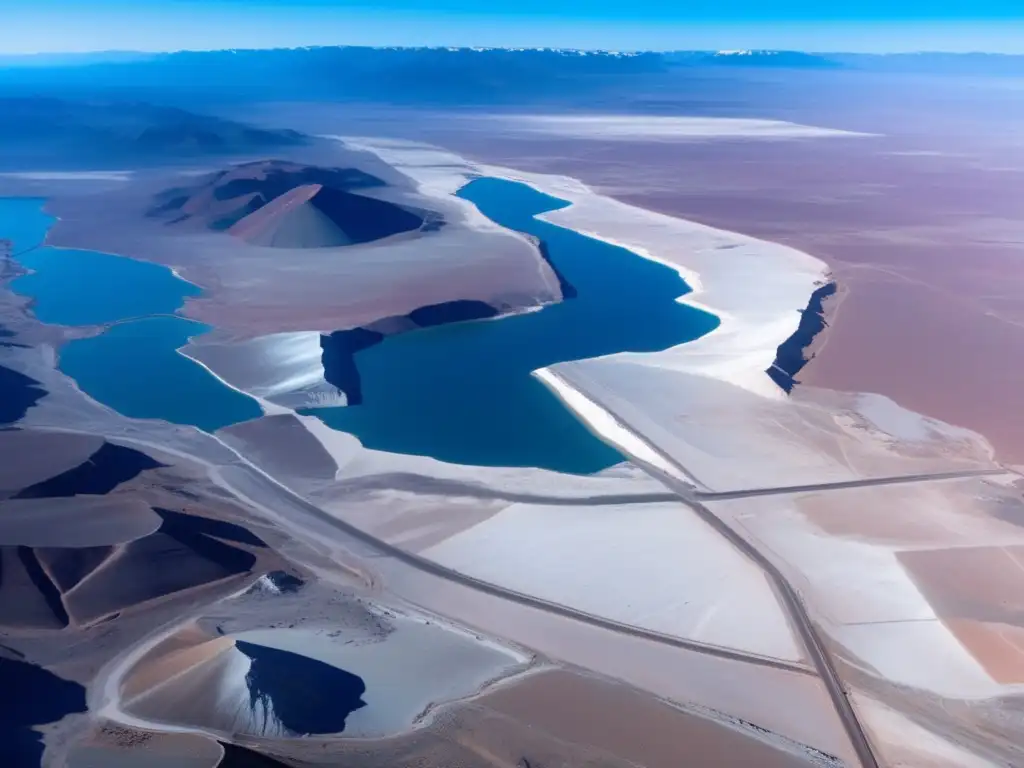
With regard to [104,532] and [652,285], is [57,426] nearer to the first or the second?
[104,532]

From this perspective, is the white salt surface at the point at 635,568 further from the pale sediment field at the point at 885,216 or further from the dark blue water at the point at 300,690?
the pale sediment field at the point at 885,216

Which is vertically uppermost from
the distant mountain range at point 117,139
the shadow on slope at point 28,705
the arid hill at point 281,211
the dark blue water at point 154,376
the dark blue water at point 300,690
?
the distant mountain range at point 117,139

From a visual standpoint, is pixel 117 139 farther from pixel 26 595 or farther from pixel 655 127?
pixel 26 595

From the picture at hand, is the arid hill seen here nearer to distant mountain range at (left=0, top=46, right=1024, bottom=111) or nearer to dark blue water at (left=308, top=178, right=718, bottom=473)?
dark blue water at (left=308, top=178, right=718, bottom=473)

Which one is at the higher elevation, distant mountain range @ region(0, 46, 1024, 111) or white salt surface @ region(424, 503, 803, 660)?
distant mountain range @ region(0, 46, 1024, 111)

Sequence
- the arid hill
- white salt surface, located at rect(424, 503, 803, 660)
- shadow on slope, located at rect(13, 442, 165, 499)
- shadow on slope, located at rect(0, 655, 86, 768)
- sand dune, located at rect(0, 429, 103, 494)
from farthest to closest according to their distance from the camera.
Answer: the arid hill < sand dune, located at rect(0, 429, 103, 494) < shadow on slope, located at rect(13, 442, 165, 499) < white salt surface, located at rect(424, 503, 803, 660) < shadow on slope, located at rect(0, 655, 86, 768)

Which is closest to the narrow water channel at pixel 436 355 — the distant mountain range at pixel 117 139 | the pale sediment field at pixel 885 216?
the pale sediment field at pixel 885 216

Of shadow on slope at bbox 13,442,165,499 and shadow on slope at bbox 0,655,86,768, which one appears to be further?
shadow on slope at bbox 13,442,165,499

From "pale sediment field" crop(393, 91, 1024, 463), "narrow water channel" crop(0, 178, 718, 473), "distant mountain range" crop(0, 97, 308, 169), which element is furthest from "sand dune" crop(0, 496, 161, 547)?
"distant mountain range" crop(0, 97, 308, 169)
